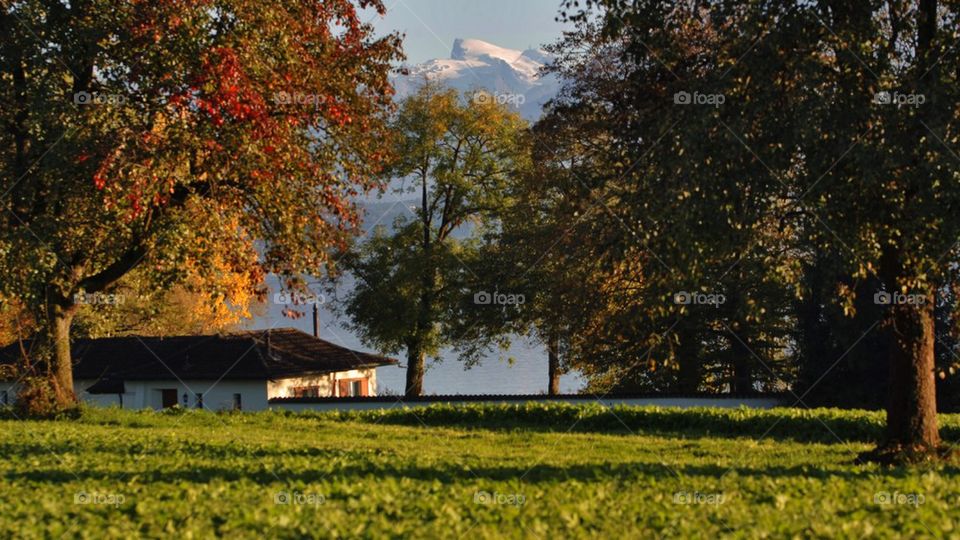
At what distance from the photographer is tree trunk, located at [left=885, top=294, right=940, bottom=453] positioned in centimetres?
1539

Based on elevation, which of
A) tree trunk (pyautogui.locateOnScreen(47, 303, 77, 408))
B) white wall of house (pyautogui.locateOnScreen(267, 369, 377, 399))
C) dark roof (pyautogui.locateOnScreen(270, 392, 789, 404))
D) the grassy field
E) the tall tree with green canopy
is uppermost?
the tall tree with green canopy

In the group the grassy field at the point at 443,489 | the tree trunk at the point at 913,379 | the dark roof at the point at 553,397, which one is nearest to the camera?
the grassy field at the point at 443,489

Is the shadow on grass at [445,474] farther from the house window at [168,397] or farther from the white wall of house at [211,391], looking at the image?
the house window at [168,397]

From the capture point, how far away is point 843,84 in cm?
1381

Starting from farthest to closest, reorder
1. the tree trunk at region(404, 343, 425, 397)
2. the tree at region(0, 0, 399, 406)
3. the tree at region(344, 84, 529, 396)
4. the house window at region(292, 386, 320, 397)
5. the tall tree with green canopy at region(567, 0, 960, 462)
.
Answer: the house window at region(292, 386, 320, 397)
the tree trunk at region(404, 343, 425, 397)
the tree at region(344, 84, 529, 396)
the tree at region(0, 0, 399, 406)
the tall tree with green canopy at region(567, 0, 960, 462)

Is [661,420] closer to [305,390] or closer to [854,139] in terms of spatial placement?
[854,139]

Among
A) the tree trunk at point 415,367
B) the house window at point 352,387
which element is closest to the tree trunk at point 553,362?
the tree trunk at point 415,367

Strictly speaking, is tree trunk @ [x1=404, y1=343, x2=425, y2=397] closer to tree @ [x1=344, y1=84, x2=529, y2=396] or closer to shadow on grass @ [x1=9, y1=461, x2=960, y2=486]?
tree @ [x1=344, y1=84, x2=529, y2=396]

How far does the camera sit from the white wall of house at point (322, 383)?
169 ft

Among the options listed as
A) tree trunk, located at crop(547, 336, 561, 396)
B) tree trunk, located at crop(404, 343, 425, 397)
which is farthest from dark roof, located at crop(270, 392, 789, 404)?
tree trunk, located at crop(404, 343, 425, 397)

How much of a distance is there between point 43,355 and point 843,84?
72.1 feet

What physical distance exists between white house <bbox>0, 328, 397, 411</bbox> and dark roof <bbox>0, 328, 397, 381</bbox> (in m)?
0.05

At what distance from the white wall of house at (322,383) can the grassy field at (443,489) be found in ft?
97.9

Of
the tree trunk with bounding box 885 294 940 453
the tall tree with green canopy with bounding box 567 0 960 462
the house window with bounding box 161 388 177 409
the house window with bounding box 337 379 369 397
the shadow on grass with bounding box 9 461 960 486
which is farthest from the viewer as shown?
the house window with bounding box 337 379 369 397
